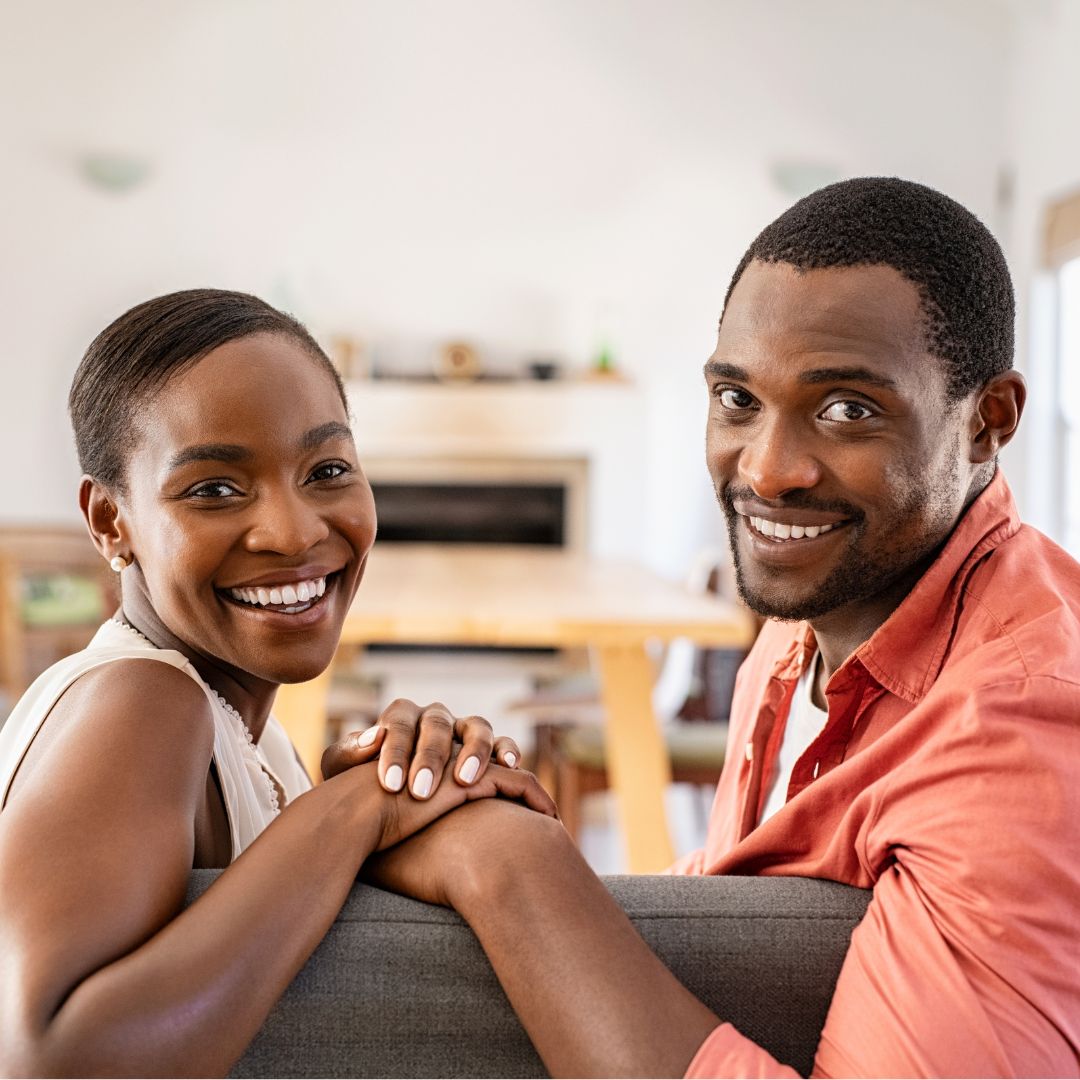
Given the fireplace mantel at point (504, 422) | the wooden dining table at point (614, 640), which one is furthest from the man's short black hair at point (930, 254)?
the fireplace mantel at point (504, 422)

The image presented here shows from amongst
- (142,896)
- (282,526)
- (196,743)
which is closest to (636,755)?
(282,526)

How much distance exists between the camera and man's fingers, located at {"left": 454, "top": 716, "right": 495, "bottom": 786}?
3.22 feet

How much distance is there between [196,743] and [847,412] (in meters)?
0.60

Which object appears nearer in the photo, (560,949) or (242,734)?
(560,949)

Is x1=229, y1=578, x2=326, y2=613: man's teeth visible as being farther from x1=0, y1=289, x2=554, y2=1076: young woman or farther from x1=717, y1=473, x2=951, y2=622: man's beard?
x1=717, y1=473, x2=951, y2=622: man's beard

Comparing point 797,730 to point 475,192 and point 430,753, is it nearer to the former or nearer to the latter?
point 430,753

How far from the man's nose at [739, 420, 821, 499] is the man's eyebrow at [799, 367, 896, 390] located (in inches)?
2.6

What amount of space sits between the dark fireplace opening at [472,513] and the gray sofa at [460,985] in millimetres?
5701

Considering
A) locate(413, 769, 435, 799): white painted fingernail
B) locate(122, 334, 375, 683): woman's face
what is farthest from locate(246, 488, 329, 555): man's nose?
locate(413, 769, 435, 799): white painted fingernail

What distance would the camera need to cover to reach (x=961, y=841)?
811 millimetres

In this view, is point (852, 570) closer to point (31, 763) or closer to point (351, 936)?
point (351, 936)

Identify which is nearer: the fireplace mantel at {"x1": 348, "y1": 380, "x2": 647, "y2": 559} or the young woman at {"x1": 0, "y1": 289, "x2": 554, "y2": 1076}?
the young woman at {"x1": 0, "y1": 289, "x2": 554, "y2": 1076}

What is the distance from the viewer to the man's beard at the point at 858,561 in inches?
42.4

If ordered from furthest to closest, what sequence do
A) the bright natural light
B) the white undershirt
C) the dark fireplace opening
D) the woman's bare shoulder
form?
the dark fireplace opening, the bright natural light, the white undershirt, the woman's bare shoulder
